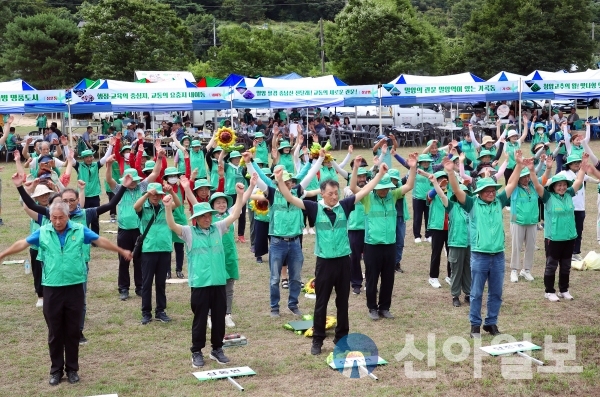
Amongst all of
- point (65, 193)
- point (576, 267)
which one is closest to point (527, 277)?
point (576, 267)

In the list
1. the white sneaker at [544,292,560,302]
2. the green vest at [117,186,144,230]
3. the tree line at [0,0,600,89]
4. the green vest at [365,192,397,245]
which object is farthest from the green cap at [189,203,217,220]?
the tree line at [0,0,600,89]

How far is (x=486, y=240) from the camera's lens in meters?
8.70

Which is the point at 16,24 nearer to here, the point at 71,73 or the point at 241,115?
the point at 71,73

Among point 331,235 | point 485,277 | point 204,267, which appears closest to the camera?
point 204,267

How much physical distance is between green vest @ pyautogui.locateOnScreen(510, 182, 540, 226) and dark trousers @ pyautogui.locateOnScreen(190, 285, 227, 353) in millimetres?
5337

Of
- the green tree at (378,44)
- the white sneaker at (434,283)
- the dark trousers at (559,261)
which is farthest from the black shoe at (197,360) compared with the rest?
the green tree at (378,44)

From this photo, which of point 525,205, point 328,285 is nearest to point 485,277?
point 328,285

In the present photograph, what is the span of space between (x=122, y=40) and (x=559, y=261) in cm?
4950

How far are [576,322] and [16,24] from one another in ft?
190

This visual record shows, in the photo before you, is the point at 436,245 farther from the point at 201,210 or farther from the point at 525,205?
the point at 201,210

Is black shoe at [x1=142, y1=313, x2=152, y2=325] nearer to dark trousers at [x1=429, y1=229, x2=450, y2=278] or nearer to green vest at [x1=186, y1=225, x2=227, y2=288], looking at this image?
green vest at [x1=186, y1=225, x2=227, y2=288]

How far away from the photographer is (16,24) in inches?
2327

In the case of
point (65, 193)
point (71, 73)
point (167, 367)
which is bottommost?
point (167, 367)

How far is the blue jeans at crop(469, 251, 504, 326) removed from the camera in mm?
8781
